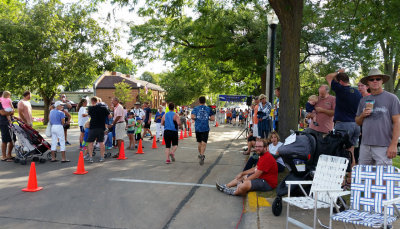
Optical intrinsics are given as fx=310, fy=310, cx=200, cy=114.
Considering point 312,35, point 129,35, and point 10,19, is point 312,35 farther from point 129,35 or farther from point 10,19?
point 10,19

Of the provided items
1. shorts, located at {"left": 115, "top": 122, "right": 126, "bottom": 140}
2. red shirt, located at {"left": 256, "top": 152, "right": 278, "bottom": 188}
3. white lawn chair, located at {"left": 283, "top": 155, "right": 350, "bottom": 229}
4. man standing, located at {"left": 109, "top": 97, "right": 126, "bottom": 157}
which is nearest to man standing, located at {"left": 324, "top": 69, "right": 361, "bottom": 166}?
red shirt, located at {"left": 256, "top": 152, "right": 278, "bottom": 188}

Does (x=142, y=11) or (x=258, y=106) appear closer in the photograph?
(x=258, y=106)

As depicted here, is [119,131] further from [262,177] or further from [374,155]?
[374,155]

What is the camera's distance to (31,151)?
9.09m

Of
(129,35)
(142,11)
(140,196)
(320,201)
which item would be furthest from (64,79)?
(320,201)

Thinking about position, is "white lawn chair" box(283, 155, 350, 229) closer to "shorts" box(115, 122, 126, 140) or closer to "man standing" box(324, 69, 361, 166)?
"man standing" box(324, 69, 361, 166)

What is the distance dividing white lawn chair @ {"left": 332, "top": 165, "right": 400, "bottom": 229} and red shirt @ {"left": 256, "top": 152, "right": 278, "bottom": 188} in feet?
6.38

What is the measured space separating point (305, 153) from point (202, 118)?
5.16m

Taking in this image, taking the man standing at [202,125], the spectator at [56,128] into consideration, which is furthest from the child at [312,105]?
the spectator at [56,128]

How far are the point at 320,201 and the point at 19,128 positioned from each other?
27.4 ft

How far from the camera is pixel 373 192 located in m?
3.85

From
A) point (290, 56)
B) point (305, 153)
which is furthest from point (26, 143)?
point (305, 153)

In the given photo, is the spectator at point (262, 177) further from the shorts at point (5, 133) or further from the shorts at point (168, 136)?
the shorts at point (5, 133)

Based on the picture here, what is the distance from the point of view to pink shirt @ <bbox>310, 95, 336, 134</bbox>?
661 cm
